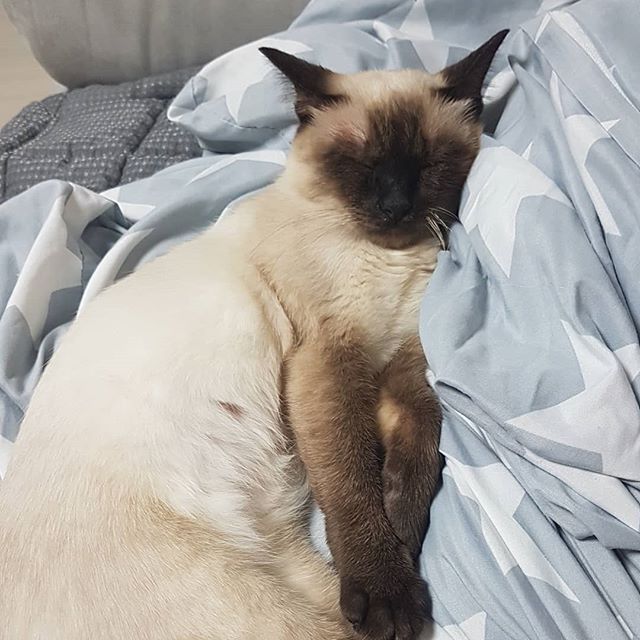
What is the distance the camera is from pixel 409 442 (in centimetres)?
106

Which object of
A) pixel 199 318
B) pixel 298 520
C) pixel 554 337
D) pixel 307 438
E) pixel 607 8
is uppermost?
pixel 607 8

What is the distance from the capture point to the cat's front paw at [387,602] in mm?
932

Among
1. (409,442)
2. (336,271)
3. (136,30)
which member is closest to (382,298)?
(336,271)

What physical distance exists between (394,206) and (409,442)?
1.17 feet

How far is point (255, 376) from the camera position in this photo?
3.66 feet

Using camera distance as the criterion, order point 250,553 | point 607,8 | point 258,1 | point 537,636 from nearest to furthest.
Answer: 1. point 537,636
2. point 250,553
3. point 607,8
4. point 258,1

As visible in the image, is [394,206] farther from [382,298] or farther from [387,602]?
[387,602]

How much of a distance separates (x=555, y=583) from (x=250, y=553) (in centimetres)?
40

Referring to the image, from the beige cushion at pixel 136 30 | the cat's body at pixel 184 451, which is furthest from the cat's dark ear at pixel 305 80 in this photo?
the beige cushion at pixel 136 30

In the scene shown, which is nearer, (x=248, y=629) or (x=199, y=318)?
(x=248, y=629)

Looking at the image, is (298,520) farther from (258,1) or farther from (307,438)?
(258,1)

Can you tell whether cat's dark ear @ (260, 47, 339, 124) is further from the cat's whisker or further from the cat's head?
the cat's whisker

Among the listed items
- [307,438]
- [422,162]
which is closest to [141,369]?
[307,438]

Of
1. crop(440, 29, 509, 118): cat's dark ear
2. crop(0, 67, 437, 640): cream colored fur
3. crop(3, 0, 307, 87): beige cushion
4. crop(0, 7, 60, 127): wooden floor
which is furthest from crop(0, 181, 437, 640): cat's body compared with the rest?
crop(0, 7, 60, 127): wooden floor
